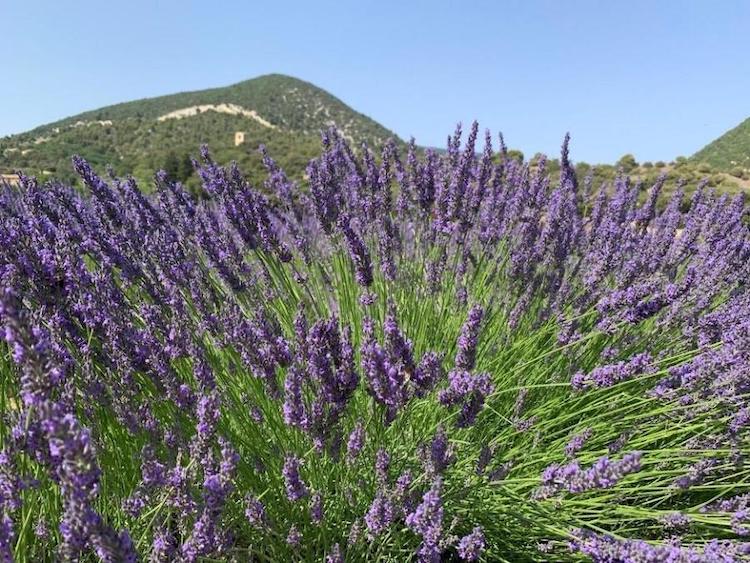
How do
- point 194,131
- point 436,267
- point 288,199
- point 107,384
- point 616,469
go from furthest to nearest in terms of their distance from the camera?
point 194,131, point 288,199, point 436,267, point 107,384, point 616,469

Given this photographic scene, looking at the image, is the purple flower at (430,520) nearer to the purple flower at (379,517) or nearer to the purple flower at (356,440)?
the purple flower at (379,517)

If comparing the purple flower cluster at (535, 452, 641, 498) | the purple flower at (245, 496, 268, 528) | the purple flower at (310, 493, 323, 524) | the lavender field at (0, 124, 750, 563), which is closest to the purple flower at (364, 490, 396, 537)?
the lavender field at (0, 124, 750, 563)

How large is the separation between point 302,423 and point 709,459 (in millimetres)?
1448

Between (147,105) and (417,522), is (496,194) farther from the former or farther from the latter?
(147,105)

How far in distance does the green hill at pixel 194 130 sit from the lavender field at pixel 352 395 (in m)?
24.9

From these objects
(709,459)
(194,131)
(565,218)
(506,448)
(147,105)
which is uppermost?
(147,105)

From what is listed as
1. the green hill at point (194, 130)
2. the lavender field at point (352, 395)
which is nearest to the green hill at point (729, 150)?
the green hill at point (194, 130)

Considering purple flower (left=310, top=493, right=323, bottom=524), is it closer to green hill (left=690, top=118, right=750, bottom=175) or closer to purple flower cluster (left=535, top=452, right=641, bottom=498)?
purple flower cluster (left=535, top=452, right=641, bottom=498)

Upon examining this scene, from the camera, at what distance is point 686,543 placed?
5.42ft

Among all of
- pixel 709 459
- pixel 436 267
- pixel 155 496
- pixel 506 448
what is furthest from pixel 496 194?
pixel 155 496

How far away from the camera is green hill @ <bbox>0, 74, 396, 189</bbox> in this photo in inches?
1534

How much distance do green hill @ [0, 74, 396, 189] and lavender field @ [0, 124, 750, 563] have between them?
2494 centimetres

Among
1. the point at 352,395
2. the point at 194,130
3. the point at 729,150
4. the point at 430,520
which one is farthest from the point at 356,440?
the point at 194,130

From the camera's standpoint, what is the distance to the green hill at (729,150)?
1329 inches
